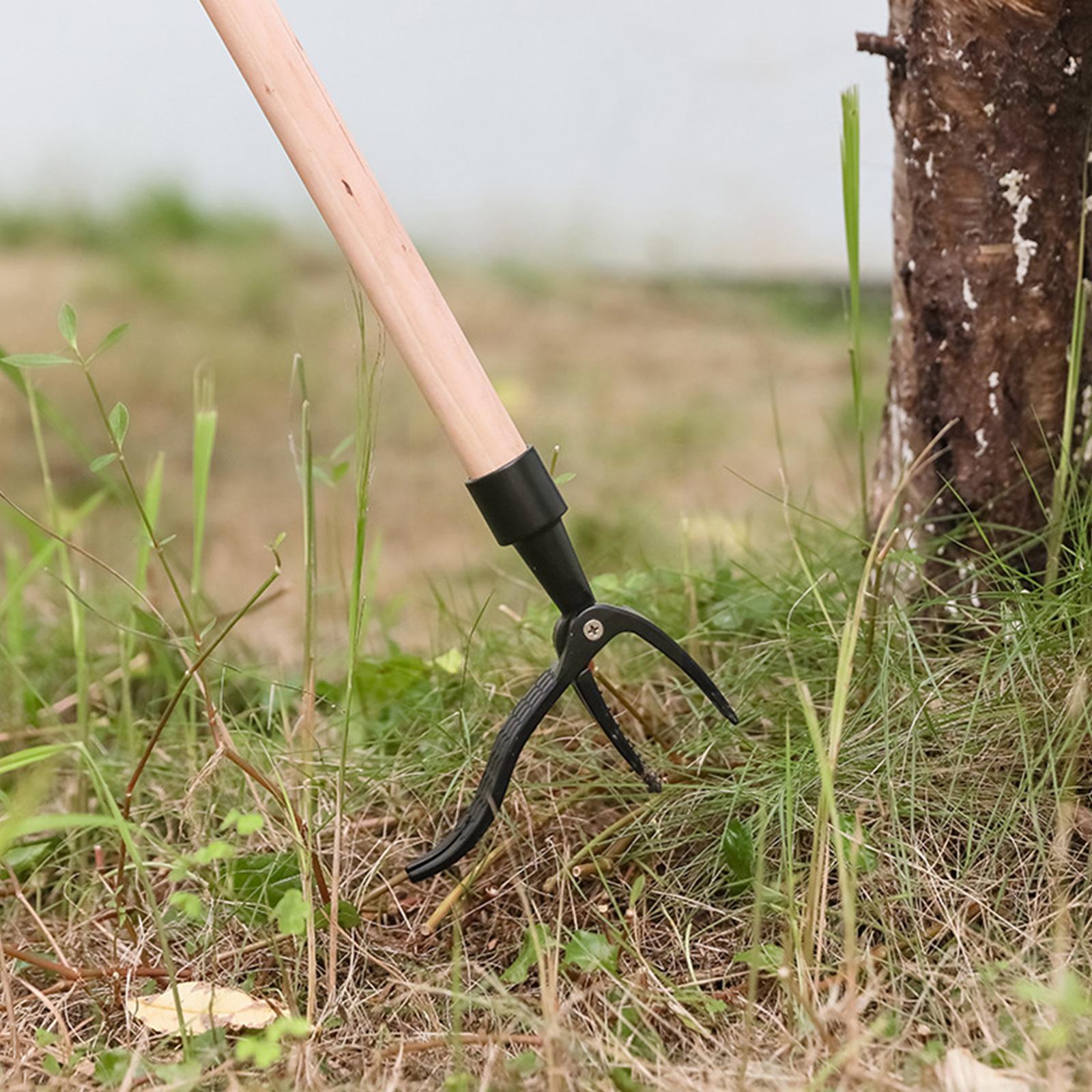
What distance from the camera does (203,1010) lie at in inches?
37.4

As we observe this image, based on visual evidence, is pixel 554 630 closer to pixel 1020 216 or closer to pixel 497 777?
pixel 497 777

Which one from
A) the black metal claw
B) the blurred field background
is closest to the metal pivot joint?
the black metal claw

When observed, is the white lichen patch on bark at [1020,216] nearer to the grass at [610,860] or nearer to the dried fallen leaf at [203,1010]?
the grass at [610,860]

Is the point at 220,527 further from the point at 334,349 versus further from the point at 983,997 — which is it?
the point at 983,997

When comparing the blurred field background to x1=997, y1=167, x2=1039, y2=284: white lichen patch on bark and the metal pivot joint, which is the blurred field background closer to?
x1=997, y1=167, x2=1039, y2=284: white lichen patch on bark

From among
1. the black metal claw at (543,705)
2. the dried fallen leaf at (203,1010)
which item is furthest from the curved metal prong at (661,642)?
the dried fallen leaf at (203,1010)

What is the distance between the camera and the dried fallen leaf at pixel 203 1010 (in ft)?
3.07

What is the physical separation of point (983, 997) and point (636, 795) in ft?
1.18

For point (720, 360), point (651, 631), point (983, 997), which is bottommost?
point (720, 360)

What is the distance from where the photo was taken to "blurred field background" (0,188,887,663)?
104 inches

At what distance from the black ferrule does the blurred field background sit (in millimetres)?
976

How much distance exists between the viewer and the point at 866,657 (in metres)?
1.14

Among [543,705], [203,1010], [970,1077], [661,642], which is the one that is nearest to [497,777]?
[543,705]

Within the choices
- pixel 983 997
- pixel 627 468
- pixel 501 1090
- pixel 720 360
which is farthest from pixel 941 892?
pixel 720 360
